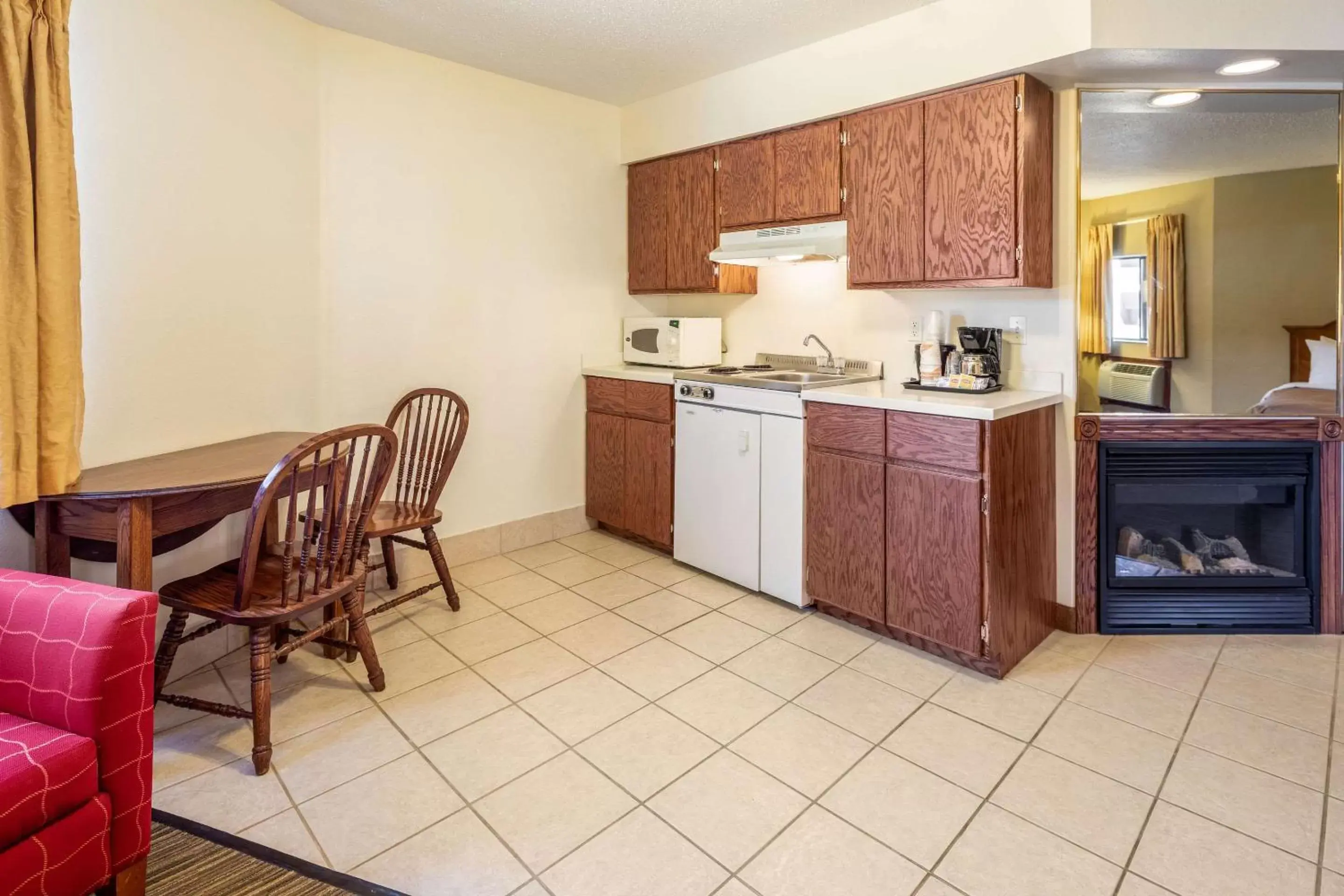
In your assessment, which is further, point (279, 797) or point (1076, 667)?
point (1076, 667)

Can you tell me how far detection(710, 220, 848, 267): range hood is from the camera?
338 cm

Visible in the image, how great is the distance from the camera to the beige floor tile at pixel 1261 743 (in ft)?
6.84

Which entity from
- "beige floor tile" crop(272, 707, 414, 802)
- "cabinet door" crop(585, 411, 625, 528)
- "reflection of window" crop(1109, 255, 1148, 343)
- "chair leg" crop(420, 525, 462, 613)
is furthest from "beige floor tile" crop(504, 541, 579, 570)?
"reflection of window" crop(1109, 255, 1148, 343)

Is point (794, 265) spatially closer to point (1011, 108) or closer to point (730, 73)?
point (730, 73)

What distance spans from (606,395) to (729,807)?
2621 mm

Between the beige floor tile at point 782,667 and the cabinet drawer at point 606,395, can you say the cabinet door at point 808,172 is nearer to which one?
the cabinet drawer at point 606,395

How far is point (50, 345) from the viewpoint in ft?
6.82

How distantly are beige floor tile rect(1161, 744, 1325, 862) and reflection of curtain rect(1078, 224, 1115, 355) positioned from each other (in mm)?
1505

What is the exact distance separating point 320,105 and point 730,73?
190 cm

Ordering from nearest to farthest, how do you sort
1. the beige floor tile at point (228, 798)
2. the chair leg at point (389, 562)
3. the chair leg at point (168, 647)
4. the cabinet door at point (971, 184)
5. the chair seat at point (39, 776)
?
the chair seat at point (39, 776) → the beige floor tile at point (228, 798) → the chair leg at point (168, 647) → the cabinet door at point (971, 184) → the chair leg at point (389, 562)

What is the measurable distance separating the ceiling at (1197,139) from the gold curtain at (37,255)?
3.37 meters

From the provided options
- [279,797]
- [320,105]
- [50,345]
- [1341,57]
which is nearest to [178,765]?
[279,797]

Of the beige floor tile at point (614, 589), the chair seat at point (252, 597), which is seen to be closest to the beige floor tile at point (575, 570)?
the beige floor tile at point (614, 589)

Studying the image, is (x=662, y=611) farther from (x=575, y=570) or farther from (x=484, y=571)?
(x=484, y=571)
